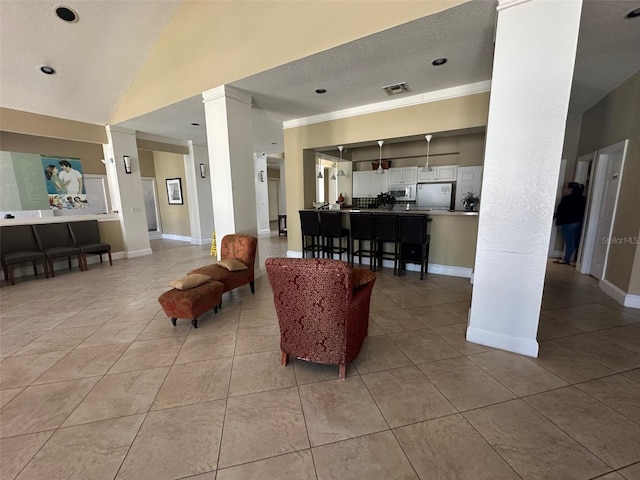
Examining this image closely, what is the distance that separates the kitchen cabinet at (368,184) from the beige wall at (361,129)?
1.79 m

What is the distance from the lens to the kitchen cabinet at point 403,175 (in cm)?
607

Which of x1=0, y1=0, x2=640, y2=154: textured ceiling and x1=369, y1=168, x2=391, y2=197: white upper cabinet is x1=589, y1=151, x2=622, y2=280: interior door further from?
x1=369, y1=168, x2=391, y2=197: white upper cabinet

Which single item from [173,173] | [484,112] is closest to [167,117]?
[173,173]

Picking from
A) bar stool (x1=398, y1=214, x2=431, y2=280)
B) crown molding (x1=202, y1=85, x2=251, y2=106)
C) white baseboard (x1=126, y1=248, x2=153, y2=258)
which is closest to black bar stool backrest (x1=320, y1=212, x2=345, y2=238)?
bar stool (x1=398, y1=214, x2=431, y2=280)

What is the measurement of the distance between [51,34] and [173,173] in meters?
4.44

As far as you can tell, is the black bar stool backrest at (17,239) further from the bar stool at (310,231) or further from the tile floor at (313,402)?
the bar stool at (310,231)

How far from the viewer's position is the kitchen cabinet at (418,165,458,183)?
5590 mm

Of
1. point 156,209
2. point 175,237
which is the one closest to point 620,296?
point 175,237

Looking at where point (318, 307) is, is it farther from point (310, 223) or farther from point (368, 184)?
point (368, 184)

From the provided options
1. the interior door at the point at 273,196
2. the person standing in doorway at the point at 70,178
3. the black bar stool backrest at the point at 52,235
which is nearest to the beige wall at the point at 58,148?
the person standing in doorway at the point at 70,178

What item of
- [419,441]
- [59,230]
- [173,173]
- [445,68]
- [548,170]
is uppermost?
[445,68]

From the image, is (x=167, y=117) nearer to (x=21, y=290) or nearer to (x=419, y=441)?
(x=21, y=290)

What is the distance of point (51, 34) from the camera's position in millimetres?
3336

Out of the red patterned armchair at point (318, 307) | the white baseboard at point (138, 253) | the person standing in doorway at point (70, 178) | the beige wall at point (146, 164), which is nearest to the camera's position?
the red patterned armchair at point (318, 307)
